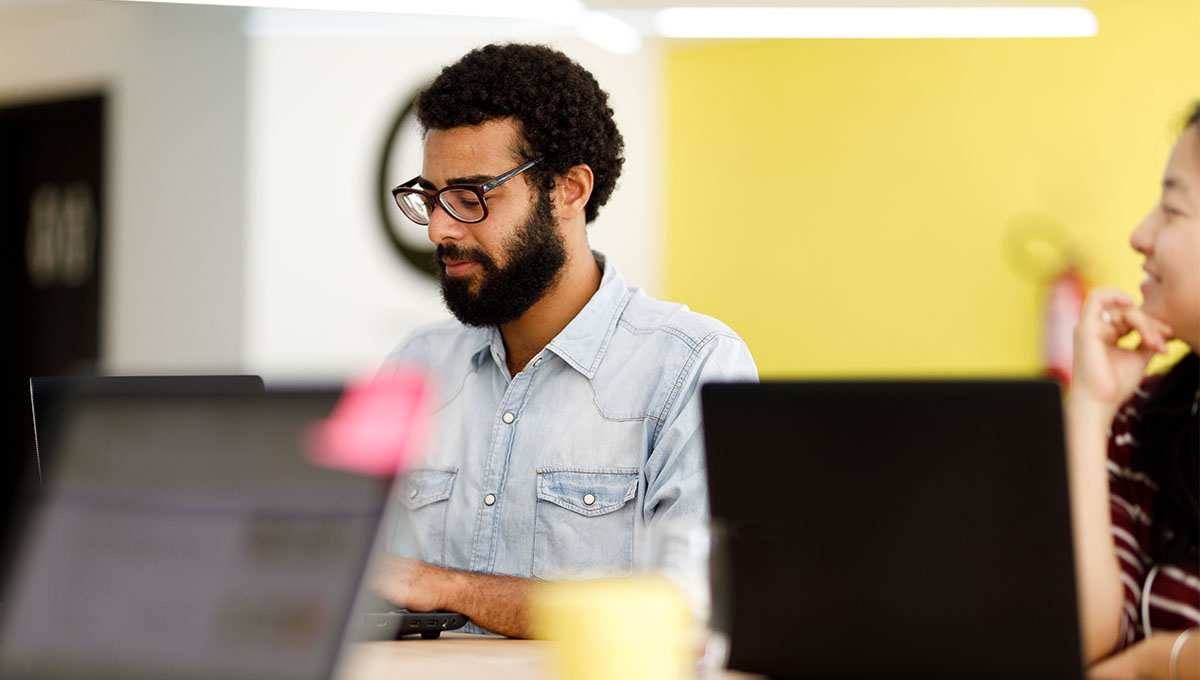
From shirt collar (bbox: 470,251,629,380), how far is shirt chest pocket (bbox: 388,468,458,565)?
221 mm

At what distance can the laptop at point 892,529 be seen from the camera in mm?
888

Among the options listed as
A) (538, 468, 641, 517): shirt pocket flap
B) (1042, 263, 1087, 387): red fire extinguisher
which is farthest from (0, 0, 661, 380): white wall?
(538, 468, 641, 517): shirt pocket flap

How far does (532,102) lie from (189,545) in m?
1.31

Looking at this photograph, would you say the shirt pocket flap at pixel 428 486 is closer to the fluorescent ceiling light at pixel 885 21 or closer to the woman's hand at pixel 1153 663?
the woman's hand at pixel 1153 663

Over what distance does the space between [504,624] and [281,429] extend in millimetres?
768

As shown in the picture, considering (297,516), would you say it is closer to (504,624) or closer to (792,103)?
(504,624)

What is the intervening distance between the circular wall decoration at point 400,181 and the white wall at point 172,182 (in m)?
0.52

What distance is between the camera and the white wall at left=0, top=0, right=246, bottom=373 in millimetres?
4230

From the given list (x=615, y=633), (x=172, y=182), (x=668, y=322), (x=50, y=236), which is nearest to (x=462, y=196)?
(x=668, y=322)

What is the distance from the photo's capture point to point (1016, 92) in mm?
3969

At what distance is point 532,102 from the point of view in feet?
6.57

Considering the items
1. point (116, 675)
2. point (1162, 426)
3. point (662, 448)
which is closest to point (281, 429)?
point (116, 675)

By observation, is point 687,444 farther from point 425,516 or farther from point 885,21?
point 885,21

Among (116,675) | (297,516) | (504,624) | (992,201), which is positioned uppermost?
(992,201)
